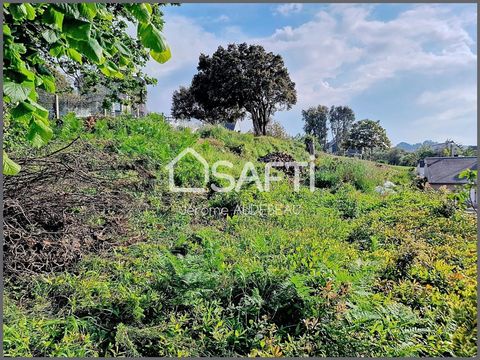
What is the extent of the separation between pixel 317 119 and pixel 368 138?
5.71 metres

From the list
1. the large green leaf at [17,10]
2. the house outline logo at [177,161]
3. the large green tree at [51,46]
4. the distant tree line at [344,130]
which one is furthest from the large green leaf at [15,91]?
the distant tree line at [344,130]

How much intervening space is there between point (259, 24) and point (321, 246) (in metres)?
2.20

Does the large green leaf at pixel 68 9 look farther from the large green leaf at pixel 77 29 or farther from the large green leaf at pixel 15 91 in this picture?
the large green leaf at pixel 15 91

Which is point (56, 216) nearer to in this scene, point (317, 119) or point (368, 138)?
point (368, 138)

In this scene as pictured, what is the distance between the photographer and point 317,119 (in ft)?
72.0

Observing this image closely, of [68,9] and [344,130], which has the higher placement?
[344,130]

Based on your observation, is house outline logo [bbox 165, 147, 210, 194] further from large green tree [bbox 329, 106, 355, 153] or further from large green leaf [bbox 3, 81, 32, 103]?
large green tree [bbox 329, 106, 355, 153]

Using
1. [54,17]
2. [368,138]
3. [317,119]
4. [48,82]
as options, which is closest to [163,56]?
[54,17]

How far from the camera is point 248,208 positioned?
216 inches

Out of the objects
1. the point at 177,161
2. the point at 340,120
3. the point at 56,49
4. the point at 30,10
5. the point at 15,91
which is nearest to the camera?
the point at 15,91

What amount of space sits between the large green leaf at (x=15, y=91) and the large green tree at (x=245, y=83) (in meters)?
16.6

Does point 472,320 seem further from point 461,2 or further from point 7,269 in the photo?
point 7,269

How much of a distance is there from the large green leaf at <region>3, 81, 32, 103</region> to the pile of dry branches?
6.15 ft

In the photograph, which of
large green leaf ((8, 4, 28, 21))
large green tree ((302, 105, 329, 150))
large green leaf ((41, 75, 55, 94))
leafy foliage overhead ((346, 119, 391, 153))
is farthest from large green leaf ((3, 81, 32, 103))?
large green tree ((302, 105, 329, 150))
